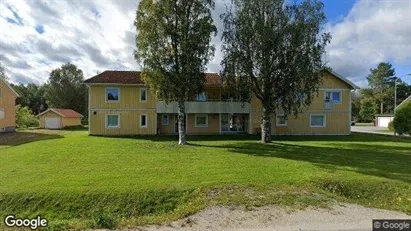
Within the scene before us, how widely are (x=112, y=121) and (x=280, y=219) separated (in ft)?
85.8

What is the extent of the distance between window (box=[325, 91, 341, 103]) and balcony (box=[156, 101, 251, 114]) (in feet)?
29.1

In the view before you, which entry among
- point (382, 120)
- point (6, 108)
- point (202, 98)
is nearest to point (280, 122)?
point (202, 98)

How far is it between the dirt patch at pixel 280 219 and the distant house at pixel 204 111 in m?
22.3

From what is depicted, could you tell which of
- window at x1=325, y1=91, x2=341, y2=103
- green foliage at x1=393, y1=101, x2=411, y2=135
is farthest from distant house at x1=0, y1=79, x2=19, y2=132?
green foliage at x1=393, y1=101, x2=411, y2=135

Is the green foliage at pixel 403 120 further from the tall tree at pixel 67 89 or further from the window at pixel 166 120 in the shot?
the tall tree at pixel 67 89

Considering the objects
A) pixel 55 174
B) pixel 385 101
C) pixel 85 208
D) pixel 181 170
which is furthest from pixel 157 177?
pixel 385 101

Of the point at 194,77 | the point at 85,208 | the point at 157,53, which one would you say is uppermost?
the point at 157,53

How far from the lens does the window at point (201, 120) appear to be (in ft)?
109

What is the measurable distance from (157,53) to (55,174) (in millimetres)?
11939

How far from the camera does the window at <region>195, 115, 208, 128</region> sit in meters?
33.2

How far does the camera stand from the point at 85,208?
31.8 feet

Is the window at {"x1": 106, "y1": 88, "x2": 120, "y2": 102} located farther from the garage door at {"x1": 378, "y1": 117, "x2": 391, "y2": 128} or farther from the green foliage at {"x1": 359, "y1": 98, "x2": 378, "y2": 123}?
the green foliage at {"x1": 359, "y1": 98, "x2": 378, "y2": 123}

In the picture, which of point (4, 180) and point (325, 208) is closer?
point (325, 208)

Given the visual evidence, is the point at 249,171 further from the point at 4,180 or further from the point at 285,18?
the point at 285,18
